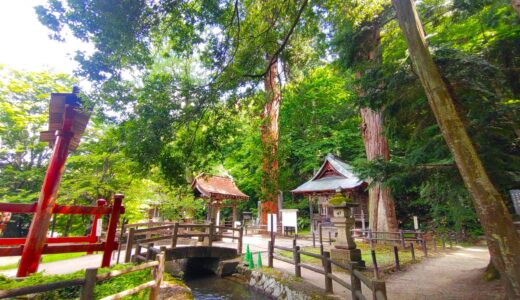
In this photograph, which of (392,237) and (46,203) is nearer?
(46,203)

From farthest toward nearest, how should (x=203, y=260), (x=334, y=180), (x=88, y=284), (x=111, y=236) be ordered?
(x=334, y=180) → (x=203, y=260) → (x=111, y=236) → (x=88, y=284)

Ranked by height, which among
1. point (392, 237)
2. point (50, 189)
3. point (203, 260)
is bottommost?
point (203, 260)

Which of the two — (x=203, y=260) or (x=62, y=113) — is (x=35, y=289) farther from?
(x=203, y=260)

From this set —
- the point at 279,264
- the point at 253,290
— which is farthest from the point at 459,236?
the point at 253,290

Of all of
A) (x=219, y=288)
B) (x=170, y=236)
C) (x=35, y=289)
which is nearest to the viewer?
(x=35, y=289)

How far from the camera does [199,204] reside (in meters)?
15.7

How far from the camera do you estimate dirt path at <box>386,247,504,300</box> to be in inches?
206

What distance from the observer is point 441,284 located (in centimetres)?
611

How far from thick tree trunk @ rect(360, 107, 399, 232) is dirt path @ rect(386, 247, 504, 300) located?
339 centimetres

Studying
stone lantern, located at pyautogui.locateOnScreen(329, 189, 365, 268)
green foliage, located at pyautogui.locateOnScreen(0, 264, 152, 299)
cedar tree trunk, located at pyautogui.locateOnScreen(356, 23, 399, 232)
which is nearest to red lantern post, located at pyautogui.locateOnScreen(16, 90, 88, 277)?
green foliage, located at pyautogui.locateOnScreen(0, 264, 152, 299)

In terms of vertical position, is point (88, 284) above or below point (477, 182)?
below

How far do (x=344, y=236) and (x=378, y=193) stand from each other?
4.82 meters

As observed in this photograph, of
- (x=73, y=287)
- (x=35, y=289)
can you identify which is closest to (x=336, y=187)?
(x=73, y=287)

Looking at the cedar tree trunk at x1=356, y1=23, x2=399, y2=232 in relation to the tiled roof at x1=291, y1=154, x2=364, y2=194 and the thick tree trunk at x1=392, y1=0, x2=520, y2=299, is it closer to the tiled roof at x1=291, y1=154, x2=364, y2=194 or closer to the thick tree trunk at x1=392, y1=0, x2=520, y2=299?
the tiled roof at x1=291, y1=154, x2=364, y2=194
